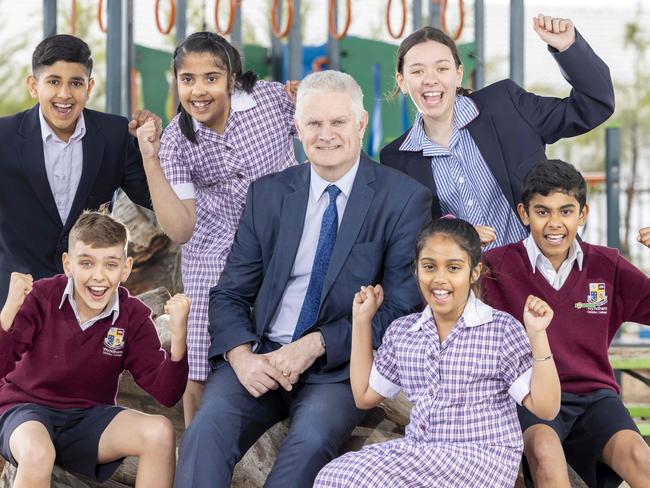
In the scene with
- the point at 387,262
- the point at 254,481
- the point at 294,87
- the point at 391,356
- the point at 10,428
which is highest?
the point at 294,87

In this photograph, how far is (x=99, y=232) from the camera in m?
3.88

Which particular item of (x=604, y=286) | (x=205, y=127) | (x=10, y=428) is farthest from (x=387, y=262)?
(x=10, y=428)

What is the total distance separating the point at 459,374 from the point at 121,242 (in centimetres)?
121

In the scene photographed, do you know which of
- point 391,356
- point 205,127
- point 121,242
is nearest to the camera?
point 391,356

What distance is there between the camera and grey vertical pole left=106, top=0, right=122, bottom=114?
277 inches

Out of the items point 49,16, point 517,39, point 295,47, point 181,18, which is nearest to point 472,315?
point 517,39

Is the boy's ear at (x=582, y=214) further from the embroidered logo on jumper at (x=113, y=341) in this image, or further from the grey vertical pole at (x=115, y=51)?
the grey vertical pole at (x=115, y=51)

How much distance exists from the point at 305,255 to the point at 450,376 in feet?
2.38

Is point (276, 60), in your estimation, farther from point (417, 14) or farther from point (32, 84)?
point (32, 84)

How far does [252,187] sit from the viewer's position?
13.3ft

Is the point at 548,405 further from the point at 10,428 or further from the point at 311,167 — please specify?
the point at 10,428

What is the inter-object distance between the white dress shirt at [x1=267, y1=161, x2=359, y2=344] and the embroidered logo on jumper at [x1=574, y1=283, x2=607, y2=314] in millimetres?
858

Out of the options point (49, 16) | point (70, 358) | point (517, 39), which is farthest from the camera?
point (517, 39)

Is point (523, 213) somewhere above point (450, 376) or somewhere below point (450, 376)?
above
